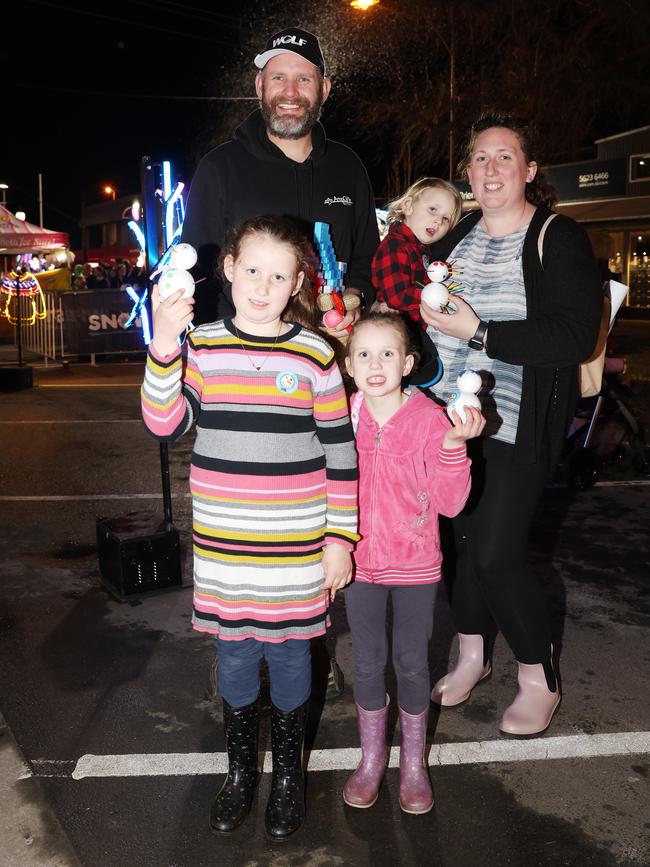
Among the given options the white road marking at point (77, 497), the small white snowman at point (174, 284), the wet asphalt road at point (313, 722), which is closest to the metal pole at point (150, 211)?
the wet asphalt road at point (313, 722)

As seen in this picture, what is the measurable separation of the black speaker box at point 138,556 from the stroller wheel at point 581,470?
365cm

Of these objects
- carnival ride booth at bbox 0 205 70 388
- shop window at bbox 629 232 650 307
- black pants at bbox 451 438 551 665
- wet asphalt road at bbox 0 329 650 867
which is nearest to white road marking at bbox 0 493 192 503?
wet asphalt road at bbox 0 329 650 867

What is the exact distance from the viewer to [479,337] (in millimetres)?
2844

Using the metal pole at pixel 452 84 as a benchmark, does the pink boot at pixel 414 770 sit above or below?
below

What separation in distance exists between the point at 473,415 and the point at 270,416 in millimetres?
601

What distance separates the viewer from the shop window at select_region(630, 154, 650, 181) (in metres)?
24.7

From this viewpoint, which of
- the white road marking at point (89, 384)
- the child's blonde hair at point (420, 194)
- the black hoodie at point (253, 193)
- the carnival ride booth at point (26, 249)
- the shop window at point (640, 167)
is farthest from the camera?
the shop window at point (640, 167)

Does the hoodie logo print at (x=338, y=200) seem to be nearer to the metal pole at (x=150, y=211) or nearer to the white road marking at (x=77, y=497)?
the metal pole at (x=150, y=211)

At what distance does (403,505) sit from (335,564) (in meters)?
0.32

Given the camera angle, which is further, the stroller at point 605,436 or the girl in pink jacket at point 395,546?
the stroller at point 605,436

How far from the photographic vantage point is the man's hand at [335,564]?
2.52 m

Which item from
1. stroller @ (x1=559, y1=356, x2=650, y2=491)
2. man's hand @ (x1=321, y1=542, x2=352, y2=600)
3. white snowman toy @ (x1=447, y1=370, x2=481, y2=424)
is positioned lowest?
stroller @ (x1=559, y1=356, x2=650, y2=491)

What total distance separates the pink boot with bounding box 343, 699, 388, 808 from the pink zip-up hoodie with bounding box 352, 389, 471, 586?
474 mm

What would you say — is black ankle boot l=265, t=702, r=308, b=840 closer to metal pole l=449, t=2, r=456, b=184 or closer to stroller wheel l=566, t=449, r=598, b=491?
stroller wheel l=566, t=449, r=598, b=491
